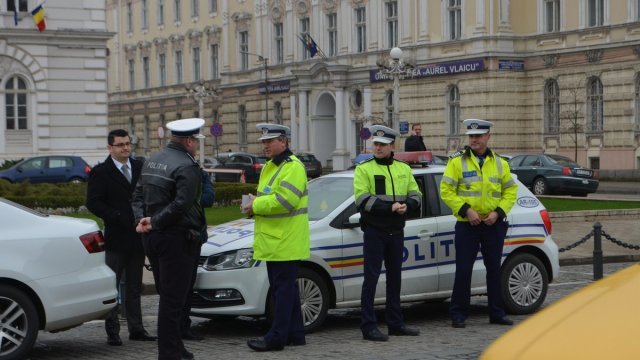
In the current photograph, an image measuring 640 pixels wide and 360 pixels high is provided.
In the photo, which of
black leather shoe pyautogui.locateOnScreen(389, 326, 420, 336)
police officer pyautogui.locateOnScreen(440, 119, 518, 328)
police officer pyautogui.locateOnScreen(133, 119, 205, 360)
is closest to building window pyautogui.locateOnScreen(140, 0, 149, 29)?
police officer pyautogui.locateOnScreen(440, 119, 518, 328)

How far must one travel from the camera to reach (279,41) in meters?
70.0

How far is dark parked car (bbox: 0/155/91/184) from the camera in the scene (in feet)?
127

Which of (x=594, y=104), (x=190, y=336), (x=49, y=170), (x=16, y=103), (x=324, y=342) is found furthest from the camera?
(x=594, y=104)

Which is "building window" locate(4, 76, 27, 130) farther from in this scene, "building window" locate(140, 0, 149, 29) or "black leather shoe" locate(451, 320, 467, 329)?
"building window" locate(140, 0, 149, 29)

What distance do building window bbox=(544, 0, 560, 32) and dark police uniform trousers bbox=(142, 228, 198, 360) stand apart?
44.3m

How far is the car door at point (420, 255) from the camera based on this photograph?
12.4 metres

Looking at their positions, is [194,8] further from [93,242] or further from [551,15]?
[93,242]

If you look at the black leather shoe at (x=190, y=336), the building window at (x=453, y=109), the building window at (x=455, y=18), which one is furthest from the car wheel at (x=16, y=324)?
the building window at (x=455, y=18)

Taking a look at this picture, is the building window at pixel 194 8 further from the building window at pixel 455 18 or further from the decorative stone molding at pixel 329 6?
the building window at pixel 455 18

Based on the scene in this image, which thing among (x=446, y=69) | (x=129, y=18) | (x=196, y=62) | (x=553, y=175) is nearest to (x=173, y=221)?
(x=553, y=175)

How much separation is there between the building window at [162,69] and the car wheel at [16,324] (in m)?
72.7

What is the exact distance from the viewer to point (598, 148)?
49406mm

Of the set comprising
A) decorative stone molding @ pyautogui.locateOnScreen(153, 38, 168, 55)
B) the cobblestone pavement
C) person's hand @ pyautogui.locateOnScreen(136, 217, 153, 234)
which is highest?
decorative stone molding @ pyautogui.locateOnScreen(153, 38, 168, 55)

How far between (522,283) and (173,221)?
191 inches
